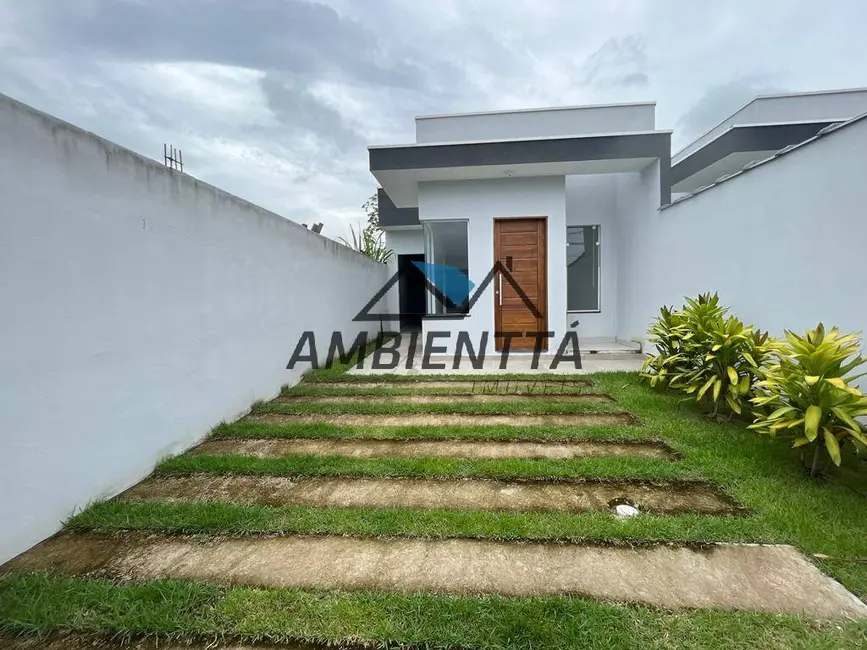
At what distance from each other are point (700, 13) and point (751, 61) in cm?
195

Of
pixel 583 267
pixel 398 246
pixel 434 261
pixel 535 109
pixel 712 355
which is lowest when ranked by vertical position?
pixel 712 355

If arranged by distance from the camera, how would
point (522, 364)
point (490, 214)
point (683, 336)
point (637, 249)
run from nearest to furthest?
point (683, 336), point (522, 364), point (637, 249), point (490, 214)

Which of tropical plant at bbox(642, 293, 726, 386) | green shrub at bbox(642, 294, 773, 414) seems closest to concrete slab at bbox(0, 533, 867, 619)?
green shrub at bbox(642, 294, 773, 414)

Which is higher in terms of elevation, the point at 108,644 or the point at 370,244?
the point at 370,244

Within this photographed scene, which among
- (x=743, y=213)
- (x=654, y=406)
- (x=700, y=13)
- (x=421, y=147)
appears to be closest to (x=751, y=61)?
(x=700, y=13)

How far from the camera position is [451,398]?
4.76 m

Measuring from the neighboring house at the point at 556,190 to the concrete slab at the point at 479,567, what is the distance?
5.67 metres

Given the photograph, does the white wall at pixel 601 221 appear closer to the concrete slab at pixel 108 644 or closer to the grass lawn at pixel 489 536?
the grass lawn at pixel 489 536

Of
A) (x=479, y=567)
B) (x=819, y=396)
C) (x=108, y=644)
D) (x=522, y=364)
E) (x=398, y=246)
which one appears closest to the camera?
(x=108, y=644)

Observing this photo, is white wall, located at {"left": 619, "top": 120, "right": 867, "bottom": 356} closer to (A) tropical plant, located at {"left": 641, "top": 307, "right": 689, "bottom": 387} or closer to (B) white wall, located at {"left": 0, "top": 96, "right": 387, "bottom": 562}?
(A) tropical plant, located at {"left": 641, "top": 307, "right": 689, "bottom": 387}

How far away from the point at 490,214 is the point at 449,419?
475 centimetres

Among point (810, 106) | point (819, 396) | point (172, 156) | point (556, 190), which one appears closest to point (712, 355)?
point (819, 396)

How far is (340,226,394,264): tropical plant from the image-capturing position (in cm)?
1231

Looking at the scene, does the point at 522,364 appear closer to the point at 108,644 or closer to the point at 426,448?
the point at 426,448
